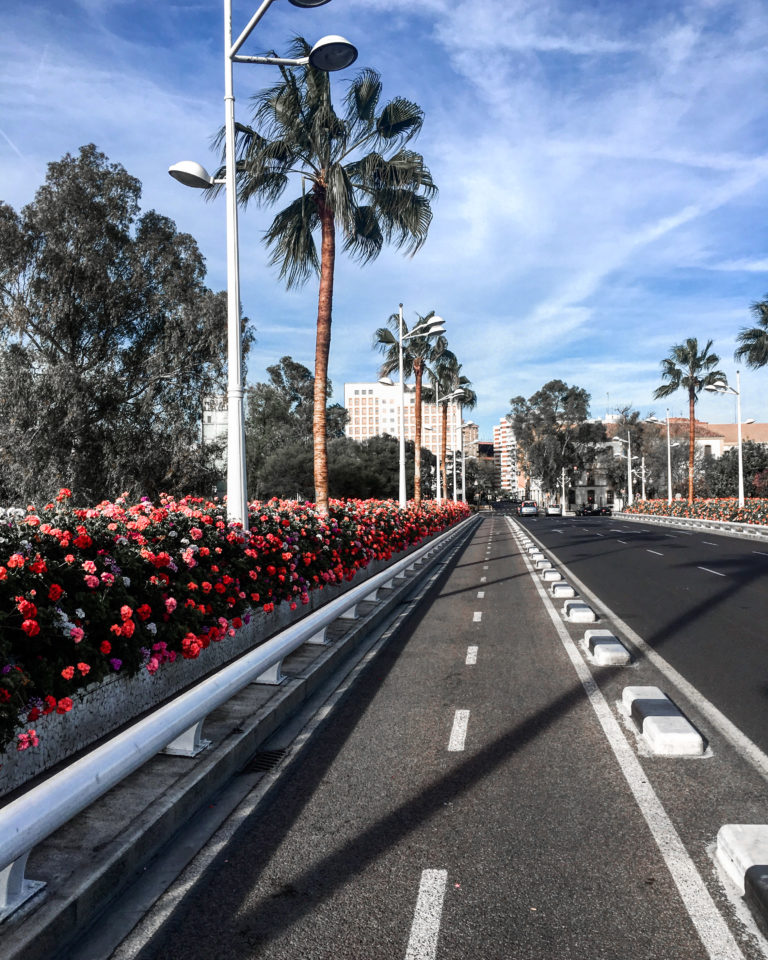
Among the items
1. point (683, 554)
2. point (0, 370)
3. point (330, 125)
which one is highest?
point (330, 125)

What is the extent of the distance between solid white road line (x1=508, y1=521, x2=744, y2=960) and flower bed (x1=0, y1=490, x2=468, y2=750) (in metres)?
3.30

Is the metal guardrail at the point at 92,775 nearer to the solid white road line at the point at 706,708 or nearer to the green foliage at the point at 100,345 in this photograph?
the solid white road line at the point at 706,708

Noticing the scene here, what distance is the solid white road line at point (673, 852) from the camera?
9.78ft

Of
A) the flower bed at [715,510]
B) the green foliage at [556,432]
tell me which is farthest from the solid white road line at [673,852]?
the green foliage at [556,432]

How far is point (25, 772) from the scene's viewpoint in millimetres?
4332

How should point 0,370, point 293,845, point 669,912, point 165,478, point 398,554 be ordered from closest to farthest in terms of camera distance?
point 669,912
point 293,845
point 398,554
point 0,370
point 165,478

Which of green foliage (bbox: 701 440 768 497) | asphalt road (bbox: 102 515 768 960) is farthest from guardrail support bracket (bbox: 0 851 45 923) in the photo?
green foliage (bbox: 701 440 768 497)

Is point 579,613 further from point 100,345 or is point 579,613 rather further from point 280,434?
point 280,434

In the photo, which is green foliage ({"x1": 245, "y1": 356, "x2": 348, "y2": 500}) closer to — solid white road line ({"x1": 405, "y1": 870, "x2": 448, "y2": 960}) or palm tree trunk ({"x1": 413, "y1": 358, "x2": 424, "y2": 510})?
palm tree trunk ({"x1": 413, "y1": 358, "x2": 424, "y2": 510})

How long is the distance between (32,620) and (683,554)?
22.5 m

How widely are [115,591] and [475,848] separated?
3.01 metres

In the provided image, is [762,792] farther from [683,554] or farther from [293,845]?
[683,554]

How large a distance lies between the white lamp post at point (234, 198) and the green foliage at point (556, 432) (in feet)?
280

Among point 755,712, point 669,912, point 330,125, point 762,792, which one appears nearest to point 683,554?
point 330,125
